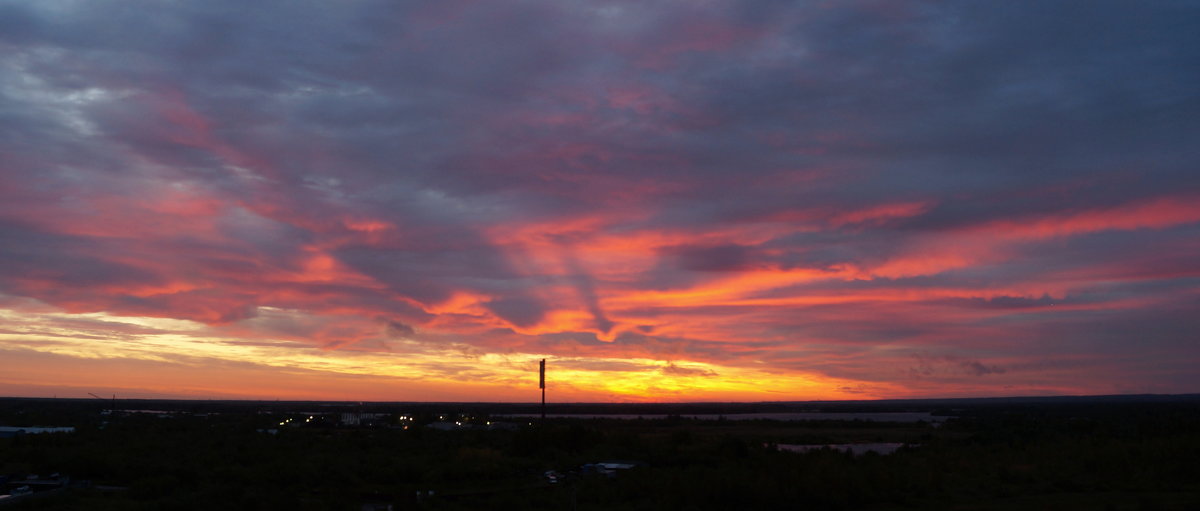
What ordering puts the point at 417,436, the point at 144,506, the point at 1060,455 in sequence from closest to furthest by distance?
the point at 144,506, the point at 1060,455, the point at 417,436

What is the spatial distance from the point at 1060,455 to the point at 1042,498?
13.9m

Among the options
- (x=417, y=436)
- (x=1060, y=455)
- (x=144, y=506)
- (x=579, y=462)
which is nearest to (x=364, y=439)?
(x=417, y=436)

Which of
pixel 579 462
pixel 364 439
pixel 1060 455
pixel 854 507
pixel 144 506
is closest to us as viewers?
pixel 144 506

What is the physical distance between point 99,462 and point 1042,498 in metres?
38.7

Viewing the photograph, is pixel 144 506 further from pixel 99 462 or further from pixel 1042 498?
pixel 1042 498

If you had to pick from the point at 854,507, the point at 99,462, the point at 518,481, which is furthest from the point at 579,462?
the point at 99,462

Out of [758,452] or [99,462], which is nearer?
[99,462]

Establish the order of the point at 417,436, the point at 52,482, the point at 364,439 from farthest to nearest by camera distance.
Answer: the point at 417,436
the point at 364,439
the point at 52,482

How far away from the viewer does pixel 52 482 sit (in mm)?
32688

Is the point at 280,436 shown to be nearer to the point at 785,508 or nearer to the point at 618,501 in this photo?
the point at 618,501

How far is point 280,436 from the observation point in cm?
5828

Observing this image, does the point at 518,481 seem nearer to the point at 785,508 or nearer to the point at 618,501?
the point at 618,501

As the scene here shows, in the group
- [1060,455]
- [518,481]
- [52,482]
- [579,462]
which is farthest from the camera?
[579,462]

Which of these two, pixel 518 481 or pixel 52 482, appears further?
pixel 518 481
